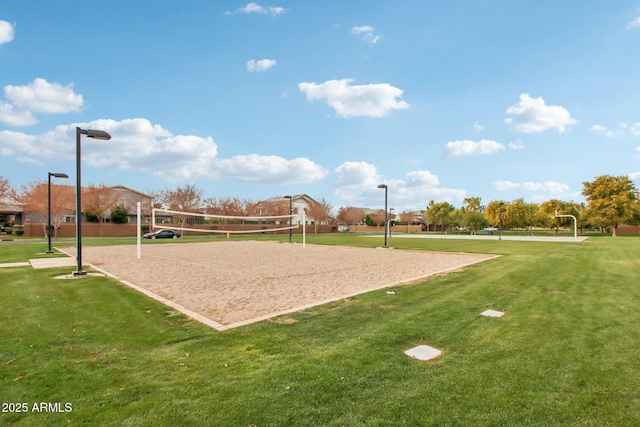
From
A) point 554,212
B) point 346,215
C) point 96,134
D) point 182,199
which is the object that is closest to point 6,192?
point 182,199

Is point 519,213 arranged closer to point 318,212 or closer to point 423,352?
point 318,212

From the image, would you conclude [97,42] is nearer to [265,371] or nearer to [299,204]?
[265,371]

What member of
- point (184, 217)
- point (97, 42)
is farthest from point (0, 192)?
point (97, 42)

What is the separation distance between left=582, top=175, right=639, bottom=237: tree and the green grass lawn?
50.6 m

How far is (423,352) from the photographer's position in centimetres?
418

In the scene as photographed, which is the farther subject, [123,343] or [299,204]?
[299,204]

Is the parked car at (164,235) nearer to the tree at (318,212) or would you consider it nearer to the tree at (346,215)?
the tree at (318,212)

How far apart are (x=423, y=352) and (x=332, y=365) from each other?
1.24m

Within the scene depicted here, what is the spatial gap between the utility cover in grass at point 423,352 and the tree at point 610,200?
55.0 meters

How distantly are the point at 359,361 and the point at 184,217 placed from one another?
53162 millimetres

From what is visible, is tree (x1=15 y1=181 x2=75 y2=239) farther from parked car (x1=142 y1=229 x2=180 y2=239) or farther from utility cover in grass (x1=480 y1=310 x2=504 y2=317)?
utility cover in grass (x1=480 y1=310 x2=504 y2=317)

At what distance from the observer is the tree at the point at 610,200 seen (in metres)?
44.8

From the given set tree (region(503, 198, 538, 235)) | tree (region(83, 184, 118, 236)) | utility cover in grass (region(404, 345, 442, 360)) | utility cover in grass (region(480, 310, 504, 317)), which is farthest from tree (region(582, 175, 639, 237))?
tree (region(83, 184, 118, 236))

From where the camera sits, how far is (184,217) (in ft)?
172
